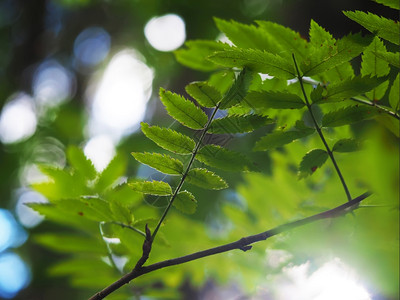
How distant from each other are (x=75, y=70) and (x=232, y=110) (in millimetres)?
3225

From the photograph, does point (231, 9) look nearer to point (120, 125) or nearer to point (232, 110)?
point (120, 125)

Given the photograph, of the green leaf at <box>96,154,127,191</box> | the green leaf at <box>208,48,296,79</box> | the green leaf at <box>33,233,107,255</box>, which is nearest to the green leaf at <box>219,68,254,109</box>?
the green leaf at <box>208,48,296,79</box>

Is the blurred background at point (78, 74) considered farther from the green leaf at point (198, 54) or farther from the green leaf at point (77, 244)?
the green leaf at point (198, 54)

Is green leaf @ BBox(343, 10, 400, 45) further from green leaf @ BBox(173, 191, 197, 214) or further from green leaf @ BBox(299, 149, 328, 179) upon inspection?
green leaf @ BBox(173, 191, 197, 214)

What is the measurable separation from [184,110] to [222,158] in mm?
100

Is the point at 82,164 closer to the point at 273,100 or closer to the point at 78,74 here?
the point at 273,100

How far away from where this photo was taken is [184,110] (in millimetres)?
592

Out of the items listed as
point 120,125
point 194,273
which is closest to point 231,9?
point 120,125

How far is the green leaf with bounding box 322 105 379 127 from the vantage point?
0.61 meters

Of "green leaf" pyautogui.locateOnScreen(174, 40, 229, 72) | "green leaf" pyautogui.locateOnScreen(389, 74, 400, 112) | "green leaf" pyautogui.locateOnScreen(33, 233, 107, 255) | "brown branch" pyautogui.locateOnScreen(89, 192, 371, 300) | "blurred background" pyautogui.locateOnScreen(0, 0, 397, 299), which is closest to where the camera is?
"brown branch" pyautogui.locateOnScreen(89, 192, 371, 300)

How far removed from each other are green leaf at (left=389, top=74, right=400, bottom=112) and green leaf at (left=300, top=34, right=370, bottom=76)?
14cm

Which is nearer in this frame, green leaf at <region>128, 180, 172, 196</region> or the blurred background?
green leaf at <region>128, 180, 172, 196</region>

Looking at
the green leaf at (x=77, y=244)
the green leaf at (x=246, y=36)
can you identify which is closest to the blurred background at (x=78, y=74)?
the green leaf at (x=77, y=244)

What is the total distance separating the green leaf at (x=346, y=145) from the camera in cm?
64
